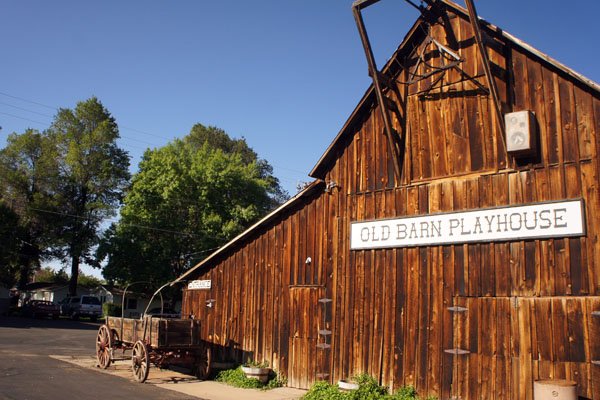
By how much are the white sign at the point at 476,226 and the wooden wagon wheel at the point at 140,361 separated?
616 centimetres

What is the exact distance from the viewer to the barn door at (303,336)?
498 inches

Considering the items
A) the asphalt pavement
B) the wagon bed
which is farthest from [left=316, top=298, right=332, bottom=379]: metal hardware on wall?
the wagon bed

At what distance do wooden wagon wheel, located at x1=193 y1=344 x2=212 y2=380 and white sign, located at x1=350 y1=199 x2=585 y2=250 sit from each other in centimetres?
549

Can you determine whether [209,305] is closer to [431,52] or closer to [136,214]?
[431,52]

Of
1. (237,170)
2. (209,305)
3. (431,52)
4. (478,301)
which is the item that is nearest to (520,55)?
(431,52)

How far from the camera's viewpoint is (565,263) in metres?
8.95

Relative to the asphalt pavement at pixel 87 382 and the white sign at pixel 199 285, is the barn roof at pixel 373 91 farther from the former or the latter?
the asphalt pavement at pixel 87 382

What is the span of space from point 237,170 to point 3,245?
21.1 m

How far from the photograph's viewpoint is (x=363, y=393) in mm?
10812

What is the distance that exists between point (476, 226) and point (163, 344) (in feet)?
28.1

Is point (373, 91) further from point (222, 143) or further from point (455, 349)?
point (222, 143)

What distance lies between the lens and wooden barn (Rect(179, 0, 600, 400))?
906cm

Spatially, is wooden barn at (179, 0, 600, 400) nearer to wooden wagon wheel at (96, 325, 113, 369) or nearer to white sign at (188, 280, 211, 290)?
white sign at (188, 280, 211, 290)

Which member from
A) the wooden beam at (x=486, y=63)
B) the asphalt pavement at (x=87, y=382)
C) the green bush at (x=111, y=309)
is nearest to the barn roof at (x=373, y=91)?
the wooden beam at (x=486, y=63)
